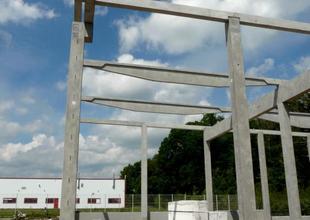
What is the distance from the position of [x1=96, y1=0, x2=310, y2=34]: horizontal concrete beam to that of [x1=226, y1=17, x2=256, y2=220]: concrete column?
1.17 ft

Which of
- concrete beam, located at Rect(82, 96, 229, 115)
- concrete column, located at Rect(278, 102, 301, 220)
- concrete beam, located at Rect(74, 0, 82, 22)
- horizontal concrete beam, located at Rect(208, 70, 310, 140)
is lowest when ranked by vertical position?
concrete column, located at Rect(278, 102, 301, 220)

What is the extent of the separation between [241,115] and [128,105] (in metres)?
7.42

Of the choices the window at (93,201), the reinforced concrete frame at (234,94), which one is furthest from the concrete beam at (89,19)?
the window at (93,201)

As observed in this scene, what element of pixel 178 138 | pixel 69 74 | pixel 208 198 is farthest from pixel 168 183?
pixel 69 74

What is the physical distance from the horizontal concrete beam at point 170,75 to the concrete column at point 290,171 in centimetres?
375

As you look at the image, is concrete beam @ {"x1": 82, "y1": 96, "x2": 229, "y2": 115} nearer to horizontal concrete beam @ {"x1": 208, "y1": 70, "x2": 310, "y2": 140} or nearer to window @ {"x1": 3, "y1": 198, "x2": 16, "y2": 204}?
horizontal concrete beam @ {"x1": 208, "y1": 70, "x2": 310, "y2": 140}

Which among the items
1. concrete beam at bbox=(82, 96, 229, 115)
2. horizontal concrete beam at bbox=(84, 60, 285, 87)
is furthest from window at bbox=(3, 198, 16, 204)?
horizontal concrete beam at bbox=(84, 60, 285, 87)

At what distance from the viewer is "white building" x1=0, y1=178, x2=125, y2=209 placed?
43.2m

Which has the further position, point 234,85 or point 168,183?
point 168,183

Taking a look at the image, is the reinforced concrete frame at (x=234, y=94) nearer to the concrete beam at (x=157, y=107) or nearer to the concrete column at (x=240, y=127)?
the concrete column at (x=240, y=127)

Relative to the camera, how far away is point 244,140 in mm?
9516

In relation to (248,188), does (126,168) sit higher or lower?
higher

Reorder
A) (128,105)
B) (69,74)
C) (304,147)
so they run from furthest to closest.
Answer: (304,147)
(128,105)
(69,74)

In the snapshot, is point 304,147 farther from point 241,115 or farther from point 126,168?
point 126,168
